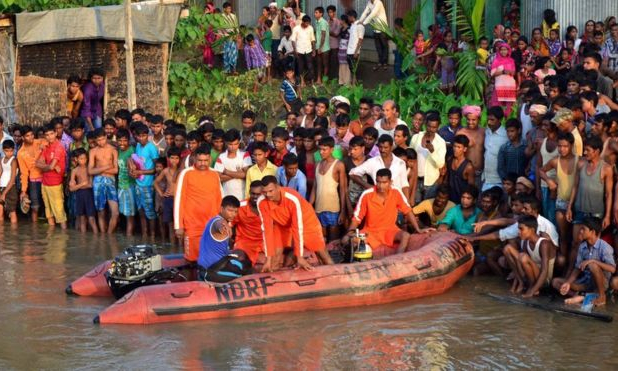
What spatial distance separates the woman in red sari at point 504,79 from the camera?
15.5 m

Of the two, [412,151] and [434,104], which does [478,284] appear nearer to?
[412,151]

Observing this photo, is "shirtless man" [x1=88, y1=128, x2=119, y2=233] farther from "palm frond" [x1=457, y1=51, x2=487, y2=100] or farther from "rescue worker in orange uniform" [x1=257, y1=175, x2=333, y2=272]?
"palm frond" [x1=457, y1=51, x2=487, y2=100]

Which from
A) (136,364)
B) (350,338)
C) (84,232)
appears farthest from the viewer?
(84,232)

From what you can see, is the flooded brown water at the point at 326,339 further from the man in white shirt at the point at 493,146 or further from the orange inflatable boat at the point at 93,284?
the man in white shirt at the point at 493,146

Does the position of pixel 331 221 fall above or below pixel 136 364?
above

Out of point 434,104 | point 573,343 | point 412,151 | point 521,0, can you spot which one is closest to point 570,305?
point 573,343

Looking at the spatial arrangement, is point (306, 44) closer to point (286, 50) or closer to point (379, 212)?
point (286, 50)

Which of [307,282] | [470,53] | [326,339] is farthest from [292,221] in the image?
[470,53]

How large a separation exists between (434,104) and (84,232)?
557cm

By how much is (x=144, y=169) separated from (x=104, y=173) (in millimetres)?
666

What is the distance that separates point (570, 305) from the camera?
36.4 feet

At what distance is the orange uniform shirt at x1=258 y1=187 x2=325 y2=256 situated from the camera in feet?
36.3

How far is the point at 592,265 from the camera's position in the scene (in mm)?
10883

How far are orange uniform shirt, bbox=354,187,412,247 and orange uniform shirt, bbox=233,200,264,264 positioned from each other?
3.74ft
